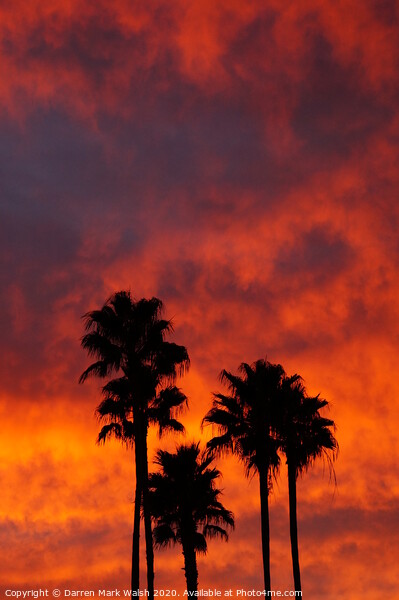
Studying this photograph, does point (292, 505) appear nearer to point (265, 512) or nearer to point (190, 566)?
point (265, 512)

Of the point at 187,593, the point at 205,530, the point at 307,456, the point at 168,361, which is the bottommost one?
the point at 187,593

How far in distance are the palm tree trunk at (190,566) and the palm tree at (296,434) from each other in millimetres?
5655

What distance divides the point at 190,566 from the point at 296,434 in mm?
9585

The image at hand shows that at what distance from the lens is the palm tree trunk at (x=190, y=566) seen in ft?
175

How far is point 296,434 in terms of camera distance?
54.1 meters

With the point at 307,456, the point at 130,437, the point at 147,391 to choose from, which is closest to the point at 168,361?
the point at 147,391

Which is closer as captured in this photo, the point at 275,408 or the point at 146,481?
the point at 146,481

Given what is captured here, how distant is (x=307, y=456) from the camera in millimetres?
54094

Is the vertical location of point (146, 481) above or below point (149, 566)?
above

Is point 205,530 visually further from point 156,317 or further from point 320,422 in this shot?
point 156,317

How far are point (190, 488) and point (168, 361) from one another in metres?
7.72

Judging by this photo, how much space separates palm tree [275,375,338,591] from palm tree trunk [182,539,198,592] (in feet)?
18.6

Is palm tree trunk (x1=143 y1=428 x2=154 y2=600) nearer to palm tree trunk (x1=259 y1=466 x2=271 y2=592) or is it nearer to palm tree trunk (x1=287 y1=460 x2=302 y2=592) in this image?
palm tree trunk (x1=259 y1=466 x2=271 y2=592)

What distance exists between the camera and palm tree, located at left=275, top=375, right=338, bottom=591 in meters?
53.9
